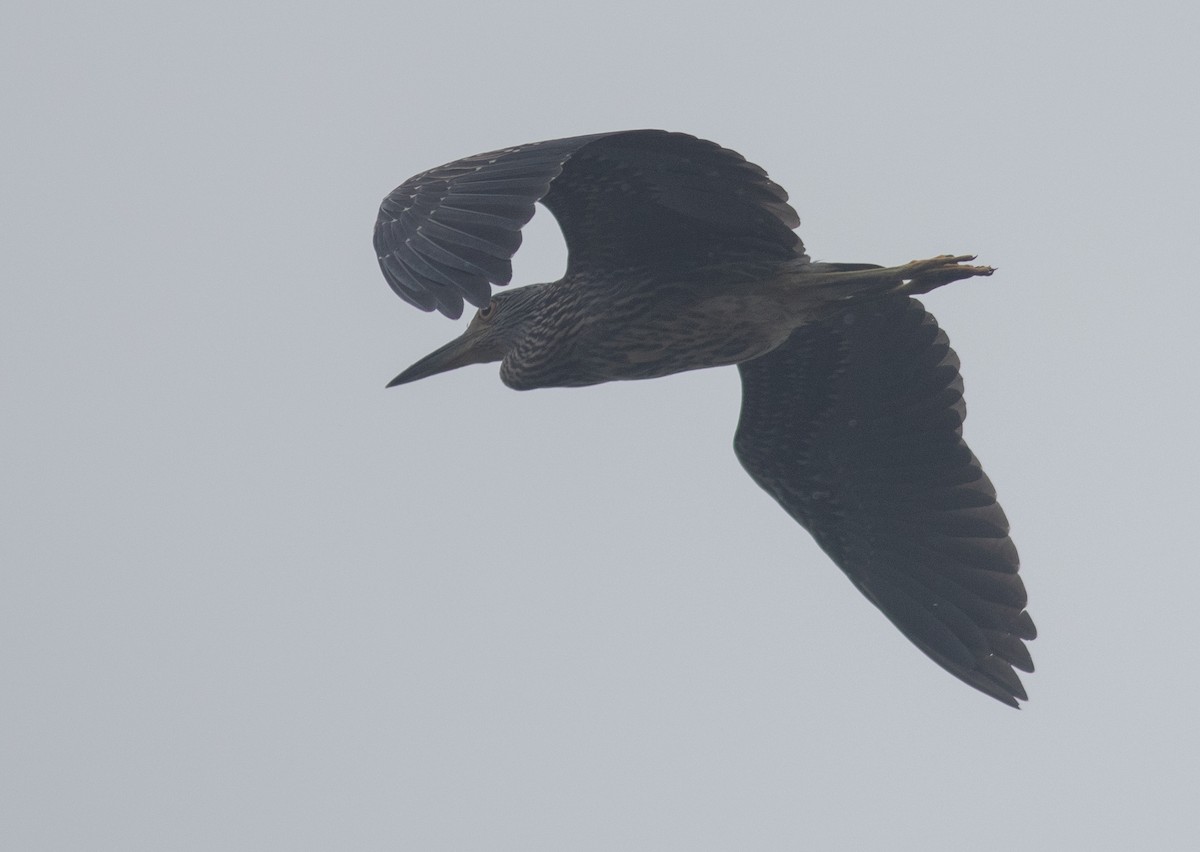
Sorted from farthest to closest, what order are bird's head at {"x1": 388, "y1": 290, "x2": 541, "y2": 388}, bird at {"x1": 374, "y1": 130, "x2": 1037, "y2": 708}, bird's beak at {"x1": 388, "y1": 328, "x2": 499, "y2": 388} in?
bird's beak at {"x1": 388, "y1": 328, "x2": 499, "y2": 388} < bird's head at {"x1": 388, "y1": 290, "x2": 541, "y2": 388} < bird at {"x1": 374, "y1": 130, "x2": 1037, "y2": 708}

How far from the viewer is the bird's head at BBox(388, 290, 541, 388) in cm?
920

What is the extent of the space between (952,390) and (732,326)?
4.67 ft

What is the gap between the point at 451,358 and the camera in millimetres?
9641

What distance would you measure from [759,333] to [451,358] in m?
1.86

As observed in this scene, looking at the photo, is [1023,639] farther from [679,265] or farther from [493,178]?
[493,178]

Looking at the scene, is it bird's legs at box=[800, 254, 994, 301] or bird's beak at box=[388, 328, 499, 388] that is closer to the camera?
bird's legs at box=[800, 254, 994, 301]

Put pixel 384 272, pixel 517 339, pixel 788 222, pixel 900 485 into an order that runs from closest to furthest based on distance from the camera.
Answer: pixel 384 272 → pixel 788 222 → pixel 517 339 → pixel 900 485

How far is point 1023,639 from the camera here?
30.8ft

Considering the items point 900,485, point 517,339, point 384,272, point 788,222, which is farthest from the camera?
point 900,485

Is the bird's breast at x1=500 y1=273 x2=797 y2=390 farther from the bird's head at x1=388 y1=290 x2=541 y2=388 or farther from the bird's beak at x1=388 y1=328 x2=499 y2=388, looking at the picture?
the bird's beak at x1=388 y1=328 x2=499 y2=388

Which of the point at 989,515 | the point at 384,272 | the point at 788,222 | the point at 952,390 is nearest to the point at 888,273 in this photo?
the point at 788,222

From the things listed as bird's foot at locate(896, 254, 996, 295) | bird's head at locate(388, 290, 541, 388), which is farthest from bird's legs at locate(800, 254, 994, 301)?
bird's head at locate(388, 290, 541, 388)

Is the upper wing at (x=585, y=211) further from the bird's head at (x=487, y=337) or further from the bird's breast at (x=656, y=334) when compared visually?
the bird's head at (x=487, y=337)

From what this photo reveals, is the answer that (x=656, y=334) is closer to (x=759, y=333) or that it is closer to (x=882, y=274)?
(x=759, y=333)
